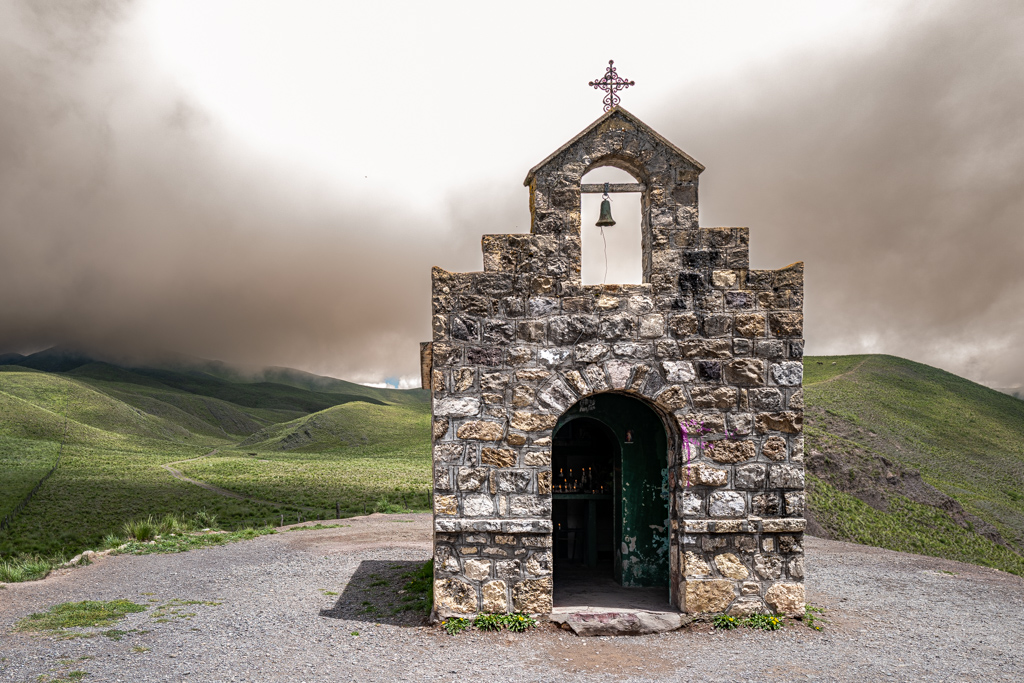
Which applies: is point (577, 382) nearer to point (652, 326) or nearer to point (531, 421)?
point (531, 421)

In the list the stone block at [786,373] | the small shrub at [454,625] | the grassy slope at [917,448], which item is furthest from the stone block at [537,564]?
the grassy slope at [917,448]

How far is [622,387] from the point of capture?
788 cm

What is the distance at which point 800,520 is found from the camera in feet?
25.7

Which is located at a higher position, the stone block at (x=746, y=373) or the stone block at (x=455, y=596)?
the stone block at (x=746, y=373)

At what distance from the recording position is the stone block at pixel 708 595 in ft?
25.5

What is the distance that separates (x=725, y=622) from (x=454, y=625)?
3.61 meters

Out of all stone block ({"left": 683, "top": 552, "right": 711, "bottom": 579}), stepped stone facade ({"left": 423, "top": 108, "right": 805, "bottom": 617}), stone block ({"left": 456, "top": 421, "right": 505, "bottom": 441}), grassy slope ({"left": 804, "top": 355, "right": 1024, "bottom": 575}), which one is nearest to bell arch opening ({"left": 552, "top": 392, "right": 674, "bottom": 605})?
stepped stone facade ({"left": 423, "top": 108, "right": 805, "bottom": 617})

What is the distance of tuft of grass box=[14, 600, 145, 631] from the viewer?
818 centimetres

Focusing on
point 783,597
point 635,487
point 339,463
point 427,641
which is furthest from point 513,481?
point 339,463

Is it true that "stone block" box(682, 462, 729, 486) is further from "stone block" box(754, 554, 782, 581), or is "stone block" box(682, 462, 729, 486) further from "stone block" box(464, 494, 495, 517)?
"stone block" box(464, 494, 495, 517)

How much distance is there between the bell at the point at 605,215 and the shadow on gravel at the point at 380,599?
6448 mm

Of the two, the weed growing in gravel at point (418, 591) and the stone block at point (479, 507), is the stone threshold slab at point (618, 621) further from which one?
the weed growing in gravel at point (418, 591)

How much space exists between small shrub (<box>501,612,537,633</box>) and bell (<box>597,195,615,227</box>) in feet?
19.0

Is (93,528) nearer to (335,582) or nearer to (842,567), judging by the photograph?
(335,582)
